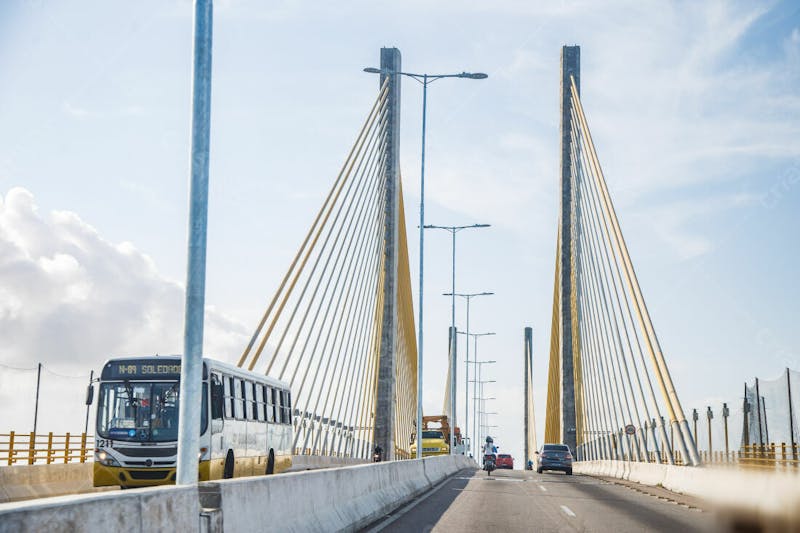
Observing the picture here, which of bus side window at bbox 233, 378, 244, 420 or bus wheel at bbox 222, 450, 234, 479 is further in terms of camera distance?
bus side window at bbox 233, 378, 244, 420

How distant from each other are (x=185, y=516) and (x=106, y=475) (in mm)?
12257

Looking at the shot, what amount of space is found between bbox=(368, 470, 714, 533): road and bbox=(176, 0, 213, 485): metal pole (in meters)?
5.21

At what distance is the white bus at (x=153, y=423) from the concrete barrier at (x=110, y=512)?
1142 centimetres

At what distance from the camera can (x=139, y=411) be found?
63.0 feet

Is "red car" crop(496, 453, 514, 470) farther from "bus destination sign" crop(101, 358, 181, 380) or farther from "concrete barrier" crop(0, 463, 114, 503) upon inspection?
"bus destination sign" crop(101, 358, 181, 380)

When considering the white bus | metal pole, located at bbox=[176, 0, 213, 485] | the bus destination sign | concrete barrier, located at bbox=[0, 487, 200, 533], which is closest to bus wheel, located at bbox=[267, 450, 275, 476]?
the white bus

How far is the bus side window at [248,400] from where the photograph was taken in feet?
71.6

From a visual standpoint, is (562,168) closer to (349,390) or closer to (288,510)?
(349,390)

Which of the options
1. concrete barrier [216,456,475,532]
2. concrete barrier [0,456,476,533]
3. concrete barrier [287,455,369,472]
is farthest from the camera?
concrete barrier [287,455,369,472]

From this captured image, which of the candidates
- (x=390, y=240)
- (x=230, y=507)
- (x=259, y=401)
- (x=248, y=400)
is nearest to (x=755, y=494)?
(x=230, y=507)

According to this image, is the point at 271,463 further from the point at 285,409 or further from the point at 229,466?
the point at 229,466

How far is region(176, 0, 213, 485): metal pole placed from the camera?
26.9 ft

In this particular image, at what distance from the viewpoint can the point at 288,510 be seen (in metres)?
10.2

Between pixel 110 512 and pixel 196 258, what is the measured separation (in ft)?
10.8
